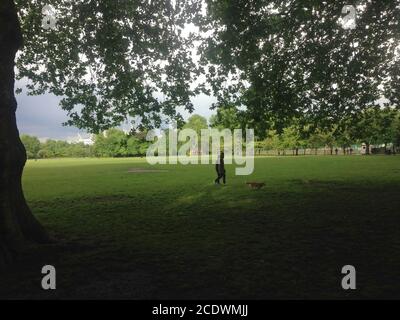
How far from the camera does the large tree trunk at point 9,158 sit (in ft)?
31.5

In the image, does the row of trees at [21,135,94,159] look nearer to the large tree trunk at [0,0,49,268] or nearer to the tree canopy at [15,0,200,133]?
the tree canopy at [15,0,200,133]

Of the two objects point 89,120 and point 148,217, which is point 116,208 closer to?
point 148,217

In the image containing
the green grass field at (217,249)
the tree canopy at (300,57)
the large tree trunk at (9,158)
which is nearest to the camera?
the green grass field at (217,249)

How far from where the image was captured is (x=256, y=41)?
15.8 meters

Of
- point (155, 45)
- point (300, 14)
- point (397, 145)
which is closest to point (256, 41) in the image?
point (300, 14)

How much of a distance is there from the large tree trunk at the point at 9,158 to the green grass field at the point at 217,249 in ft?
2.28

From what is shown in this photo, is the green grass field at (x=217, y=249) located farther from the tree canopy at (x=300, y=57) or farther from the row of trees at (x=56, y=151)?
the row of trees at (x=56, y=151)

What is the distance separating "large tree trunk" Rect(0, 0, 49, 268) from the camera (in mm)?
9602

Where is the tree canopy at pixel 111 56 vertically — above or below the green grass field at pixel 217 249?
above

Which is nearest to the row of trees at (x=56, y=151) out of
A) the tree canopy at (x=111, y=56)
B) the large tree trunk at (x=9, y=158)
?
the tree canopy at (x=111, y=56)

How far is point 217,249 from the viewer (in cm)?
1056

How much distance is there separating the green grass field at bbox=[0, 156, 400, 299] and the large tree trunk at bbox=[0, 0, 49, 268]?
2.28ft

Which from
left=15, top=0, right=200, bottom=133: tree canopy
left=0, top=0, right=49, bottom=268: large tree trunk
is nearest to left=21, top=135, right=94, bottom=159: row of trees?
left=15, top=0, right=200, bottom=133: tree canopy

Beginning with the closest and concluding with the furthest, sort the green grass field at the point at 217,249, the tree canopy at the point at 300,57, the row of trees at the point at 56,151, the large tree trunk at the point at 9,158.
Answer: the green grass field at the point at 217,249 → the large tree trunk at the point at 9,158 → the tree canopy at the point at 300,57 → the row of trees at the point at 56,151
